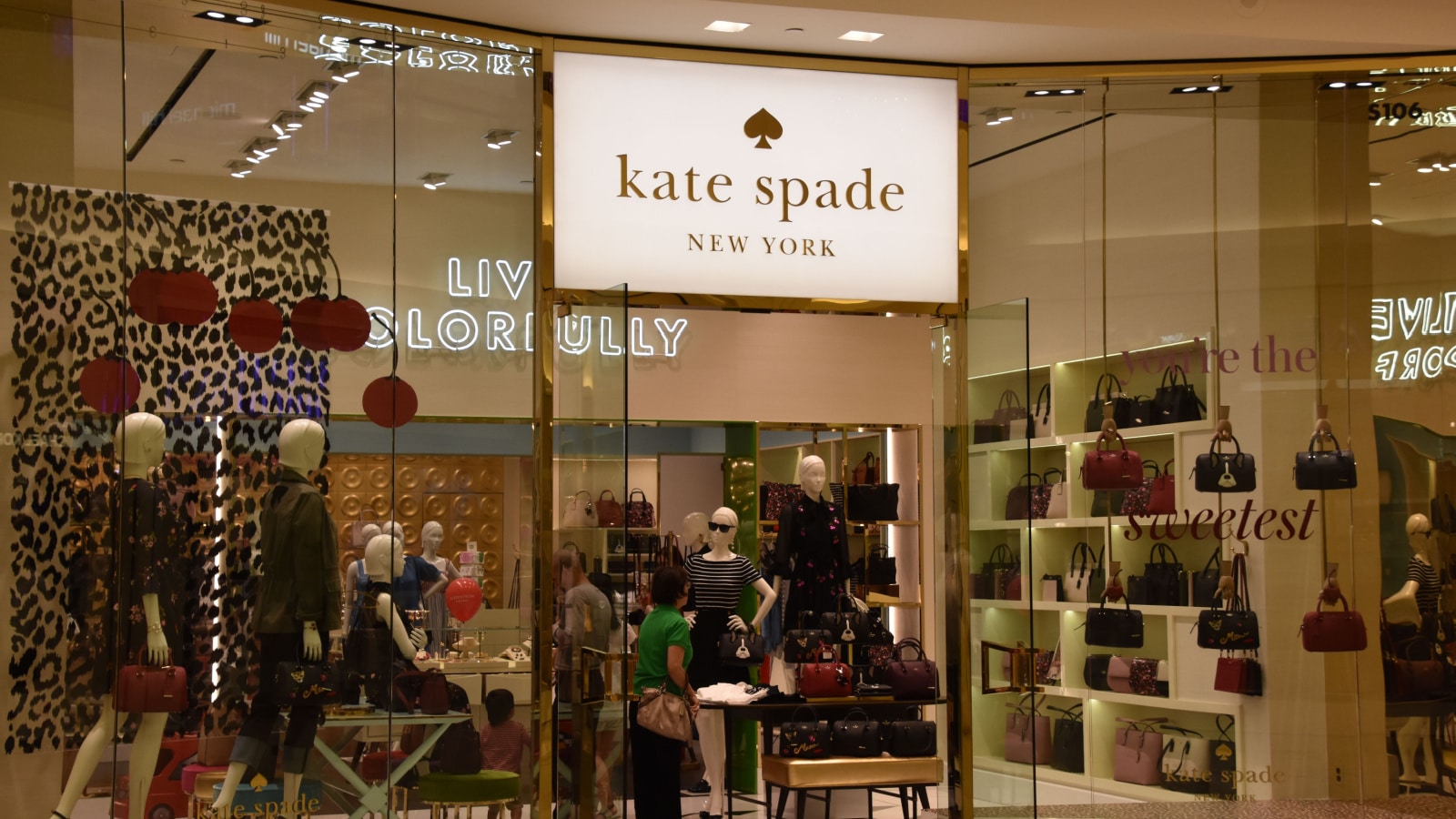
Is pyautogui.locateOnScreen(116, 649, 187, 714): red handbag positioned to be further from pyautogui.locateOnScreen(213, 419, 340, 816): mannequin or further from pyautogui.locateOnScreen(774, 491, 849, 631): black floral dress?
pyautogui.locateOnScreen(774, 491, 849, 631): black floral dress

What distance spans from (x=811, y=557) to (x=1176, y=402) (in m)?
2.20

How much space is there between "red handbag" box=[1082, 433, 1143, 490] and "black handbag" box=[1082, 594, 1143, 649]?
2.08ft

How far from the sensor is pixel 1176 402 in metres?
6.83

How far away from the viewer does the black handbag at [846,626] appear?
6.93 meters

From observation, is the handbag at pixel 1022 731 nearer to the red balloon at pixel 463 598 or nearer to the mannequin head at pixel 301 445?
the red balloon at pixel 463 598

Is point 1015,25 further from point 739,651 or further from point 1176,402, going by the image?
point 739,651

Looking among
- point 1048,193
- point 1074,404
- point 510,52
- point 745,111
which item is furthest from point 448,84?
point 1074,404

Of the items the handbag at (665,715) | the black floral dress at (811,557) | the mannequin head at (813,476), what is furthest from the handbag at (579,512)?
the mannequin head at (813,476)

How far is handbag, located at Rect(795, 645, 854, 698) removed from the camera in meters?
6.49

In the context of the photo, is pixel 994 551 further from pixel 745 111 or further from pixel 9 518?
pixel 9 518

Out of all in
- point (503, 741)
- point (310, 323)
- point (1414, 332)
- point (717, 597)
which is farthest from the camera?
point (717, 597)

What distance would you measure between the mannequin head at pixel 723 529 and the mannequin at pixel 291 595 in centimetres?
262

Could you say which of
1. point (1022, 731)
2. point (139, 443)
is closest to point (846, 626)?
point (1022, 731)

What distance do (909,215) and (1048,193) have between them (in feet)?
2.98
